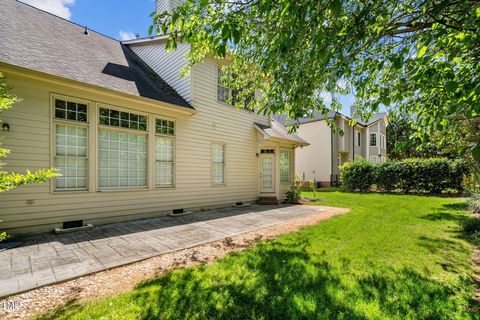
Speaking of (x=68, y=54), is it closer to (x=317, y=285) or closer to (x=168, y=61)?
(x=168, y=61)

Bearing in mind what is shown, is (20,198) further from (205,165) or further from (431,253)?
(431,253)

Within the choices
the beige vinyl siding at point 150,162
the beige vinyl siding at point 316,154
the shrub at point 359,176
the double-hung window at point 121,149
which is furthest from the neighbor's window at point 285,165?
the beige vinyl siding at point 316,154

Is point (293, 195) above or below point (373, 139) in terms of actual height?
below

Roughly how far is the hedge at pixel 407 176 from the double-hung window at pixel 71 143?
15695 mm

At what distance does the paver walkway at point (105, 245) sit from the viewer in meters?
3.59

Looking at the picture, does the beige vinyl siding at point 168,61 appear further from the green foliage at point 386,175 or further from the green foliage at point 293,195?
the green foliage at point 386,175

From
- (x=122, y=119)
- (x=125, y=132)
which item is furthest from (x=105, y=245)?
(x=122, y=119)

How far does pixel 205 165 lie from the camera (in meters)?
9.37

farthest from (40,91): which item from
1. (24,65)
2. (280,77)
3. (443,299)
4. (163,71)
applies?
(443,299)

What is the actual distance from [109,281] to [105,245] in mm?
1712

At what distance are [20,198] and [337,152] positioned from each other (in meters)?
22.0

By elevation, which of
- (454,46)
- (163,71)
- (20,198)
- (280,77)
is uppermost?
(163,71)

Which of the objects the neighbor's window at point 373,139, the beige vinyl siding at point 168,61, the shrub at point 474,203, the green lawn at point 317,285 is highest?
the beige vinyl siding at point 168,61

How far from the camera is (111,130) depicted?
22.4ft
